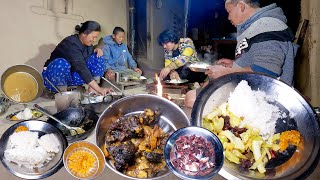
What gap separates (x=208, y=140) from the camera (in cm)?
208

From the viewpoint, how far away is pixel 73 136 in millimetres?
2803

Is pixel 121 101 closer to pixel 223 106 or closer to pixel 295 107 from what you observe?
pixel 223 106

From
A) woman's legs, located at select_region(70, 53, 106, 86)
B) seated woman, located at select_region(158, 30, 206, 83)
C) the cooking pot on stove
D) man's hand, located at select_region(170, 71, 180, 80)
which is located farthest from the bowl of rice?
seated woman, located at select_region(158, 30, 206, 83)

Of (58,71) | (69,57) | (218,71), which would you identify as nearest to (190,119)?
(218,71)

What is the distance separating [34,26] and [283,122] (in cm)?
686

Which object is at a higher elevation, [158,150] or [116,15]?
[116,15]

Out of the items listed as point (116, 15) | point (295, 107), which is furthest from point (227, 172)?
point (116, 15)

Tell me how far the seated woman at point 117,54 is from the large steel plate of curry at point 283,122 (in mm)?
5121

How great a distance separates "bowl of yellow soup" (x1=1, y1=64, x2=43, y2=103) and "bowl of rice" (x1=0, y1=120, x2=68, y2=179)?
2.30 m

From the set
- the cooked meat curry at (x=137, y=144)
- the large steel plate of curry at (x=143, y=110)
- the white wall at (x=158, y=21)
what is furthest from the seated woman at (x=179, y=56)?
the white wall at (x=158, y=21)

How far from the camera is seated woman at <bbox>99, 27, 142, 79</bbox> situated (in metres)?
7.52

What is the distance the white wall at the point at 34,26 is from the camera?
19.5 feet

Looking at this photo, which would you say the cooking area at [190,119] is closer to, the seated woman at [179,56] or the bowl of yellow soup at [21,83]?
the bowl of yellow soup at [21,83]

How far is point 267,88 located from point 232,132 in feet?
1.72
